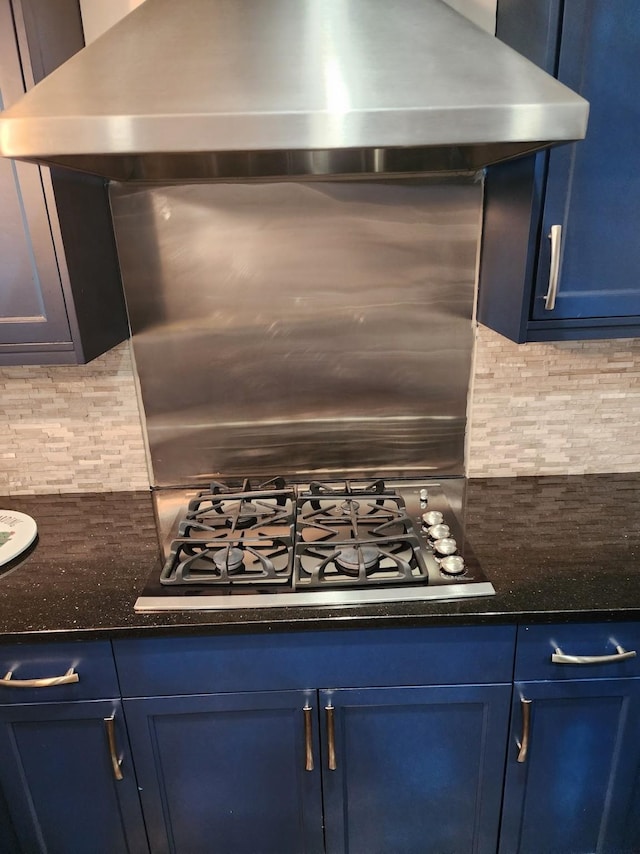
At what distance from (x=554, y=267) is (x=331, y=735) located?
3.84 feet

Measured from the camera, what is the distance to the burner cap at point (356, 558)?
1314 millimetres

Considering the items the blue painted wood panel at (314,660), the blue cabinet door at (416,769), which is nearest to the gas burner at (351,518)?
the blue painted wood panel at (314,660)

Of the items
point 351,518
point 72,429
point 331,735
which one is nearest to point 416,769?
point 331,735

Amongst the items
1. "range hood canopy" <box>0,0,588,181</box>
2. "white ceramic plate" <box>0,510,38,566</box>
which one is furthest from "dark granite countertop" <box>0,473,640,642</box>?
"range hood canopy" <box>0,0,588,181</box>

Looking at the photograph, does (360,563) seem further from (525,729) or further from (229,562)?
(525,729)

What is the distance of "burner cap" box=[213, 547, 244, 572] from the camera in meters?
1.32

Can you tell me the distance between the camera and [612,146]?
1249 millimetres

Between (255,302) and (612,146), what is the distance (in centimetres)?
95

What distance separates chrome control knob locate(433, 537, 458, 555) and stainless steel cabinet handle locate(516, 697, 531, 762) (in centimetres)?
36

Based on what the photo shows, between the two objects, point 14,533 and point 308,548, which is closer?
point 308,548

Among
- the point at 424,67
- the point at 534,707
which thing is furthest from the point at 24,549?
the point at 424,67

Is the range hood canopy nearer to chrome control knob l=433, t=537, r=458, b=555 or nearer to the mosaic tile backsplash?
the mosaic tile backsplash

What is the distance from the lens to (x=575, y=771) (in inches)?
53.5

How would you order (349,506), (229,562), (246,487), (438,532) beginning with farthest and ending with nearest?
(246,487)
(349,506)
(438,532)
(229,562)
